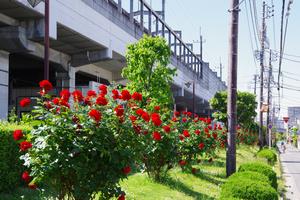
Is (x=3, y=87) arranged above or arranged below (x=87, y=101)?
above

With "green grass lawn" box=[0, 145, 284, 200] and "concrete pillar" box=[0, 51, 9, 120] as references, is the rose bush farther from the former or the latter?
"concrete pillar" box=[0, 51, 9, 120]

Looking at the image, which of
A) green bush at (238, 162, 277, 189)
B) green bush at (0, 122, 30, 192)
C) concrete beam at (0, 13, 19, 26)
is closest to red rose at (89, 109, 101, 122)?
green bush at (0, 122, 30, 192)

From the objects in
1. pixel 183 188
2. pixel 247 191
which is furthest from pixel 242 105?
pixel 247 191

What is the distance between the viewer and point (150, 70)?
55.6 feet

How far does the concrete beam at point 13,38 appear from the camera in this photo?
667 inches

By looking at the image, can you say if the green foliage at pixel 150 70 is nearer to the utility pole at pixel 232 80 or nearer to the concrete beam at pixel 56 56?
the utility pole at pixel 232 80

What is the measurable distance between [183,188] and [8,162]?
15.1 ft

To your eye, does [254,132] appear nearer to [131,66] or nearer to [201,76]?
[201,76]

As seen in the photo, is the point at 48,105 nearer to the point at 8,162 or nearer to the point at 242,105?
the point at 8,162

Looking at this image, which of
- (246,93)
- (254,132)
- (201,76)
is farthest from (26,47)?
(201,76)

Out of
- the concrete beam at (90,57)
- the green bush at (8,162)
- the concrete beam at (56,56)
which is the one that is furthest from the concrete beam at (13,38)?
the green bush at (8,162)

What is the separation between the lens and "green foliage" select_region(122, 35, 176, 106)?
16656 millimetres

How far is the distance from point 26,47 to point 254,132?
37.5 m

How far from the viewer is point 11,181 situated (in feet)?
26.9
